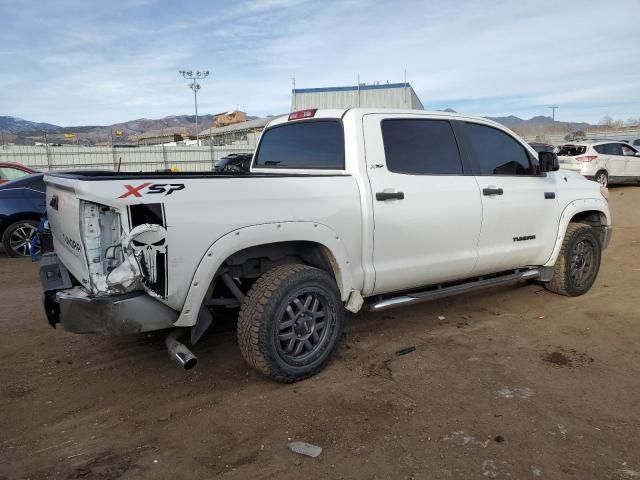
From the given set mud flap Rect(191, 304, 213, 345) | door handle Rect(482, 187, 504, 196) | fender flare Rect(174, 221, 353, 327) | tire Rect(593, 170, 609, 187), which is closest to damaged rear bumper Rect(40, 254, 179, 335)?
fender flare Rect(174, 221, 353, 327)

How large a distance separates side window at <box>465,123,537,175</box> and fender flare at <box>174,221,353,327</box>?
1799 mm

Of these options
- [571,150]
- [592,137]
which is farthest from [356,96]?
[571,150]

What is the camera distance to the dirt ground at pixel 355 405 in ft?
8.69

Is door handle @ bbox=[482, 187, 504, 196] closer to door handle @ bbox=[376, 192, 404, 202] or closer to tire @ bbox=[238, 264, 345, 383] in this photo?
door handle @ bbox=[376, 192, 404, 202]

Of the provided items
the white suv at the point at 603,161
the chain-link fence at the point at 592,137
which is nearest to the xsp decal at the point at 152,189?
the white suv at the point at 603,161

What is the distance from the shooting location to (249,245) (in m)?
3.15

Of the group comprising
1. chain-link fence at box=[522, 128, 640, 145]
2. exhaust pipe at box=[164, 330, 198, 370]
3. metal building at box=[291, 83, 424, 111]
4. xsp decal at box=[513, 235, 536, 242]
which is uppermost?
metal building at box=[291, 83, 424, 111]

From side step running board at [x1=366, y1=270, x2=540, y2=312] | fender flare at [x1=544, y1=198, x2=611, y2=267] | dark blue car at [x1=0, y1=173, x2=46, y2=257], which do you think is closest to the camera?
side step running board at [x1=366, y1=270, x2=540, y2=312]

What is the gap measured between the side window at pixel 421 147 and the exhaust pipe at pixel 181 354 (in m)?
2.00

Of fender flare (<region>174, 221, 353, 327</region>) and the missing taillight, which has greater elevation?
the missing taillight

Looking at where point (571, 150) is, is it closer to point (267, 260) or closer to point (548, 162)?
point (548, 162)

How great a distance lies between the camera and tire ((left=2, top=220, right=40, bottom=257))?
26.2ft

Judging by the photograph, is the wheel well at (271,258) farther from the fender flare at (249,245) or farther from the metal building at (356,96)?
the metal building at (356,96)

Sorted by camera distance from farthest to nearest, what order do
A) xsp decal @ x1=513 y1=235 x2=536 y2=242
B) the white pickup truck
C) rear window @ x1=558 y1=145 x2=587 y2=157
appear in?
rear window @ x1=558 y1=145 x2=587 y2=157, xsp decal @ x1=513 y1=235 x2=536 y2=242, the white pickup truck
